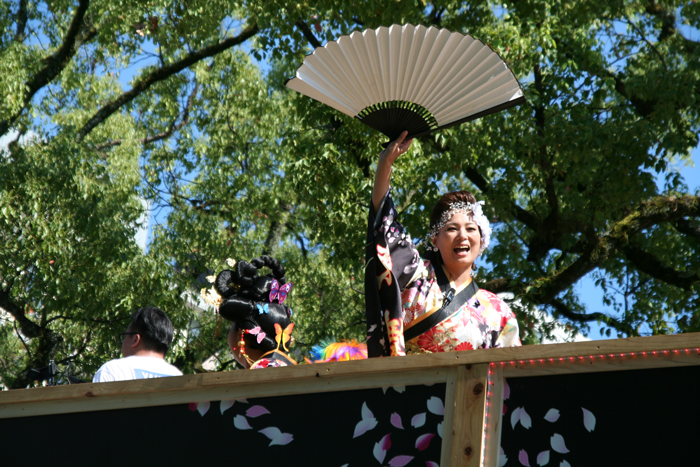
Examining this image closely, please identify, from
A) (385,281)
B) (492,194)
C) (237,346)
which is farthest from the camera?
(492,194)

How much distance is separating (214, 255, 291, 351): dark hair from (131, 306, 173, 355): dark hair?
0.97 ft

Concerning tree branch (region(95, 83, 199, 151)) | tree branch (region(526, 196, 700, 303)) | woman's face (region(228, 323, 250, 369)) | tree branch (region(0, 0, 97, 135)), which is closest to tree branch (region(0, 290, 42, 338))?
tree branch (region(0, 0, 97, 135))

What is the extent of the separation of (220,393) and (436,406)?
0.60 m

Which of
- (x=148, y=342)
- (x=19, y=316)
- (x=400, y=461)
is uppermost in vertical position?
(x=19, y=316)

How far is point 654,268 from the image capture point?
7188mm

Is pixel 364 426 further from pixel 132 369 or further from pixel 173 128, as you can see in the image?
pixel 173 128

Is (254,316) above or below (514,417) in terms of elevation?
above

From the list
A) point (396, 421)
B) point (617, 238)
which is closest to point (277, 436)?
point (396, 421)

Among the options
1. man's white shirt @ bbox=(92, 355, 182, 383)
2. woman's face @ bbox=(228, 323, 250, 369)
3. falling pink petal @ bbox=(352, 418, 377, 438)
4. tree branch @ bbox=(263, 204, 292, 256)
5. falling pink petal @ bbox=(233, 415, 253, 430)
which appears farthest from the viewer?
tree branch @ bbox=(263, 204, 292, 256)

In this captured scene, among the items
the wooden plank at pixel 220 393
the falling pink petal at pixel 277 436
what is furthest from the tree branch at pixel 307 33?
the falling pink petal at pixel 277 436

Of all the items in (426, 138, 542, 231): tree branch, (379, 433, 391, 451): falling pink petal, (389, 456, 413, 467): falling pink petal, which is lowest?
(389, 456, 413, 467): falling pink petal

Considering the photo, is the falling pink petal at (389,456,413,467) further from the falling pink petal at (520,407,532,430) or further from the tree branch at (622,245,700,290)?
the tree branch at (622,245,700,290)

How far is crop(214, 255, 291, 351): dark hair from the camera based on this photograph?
142 inches

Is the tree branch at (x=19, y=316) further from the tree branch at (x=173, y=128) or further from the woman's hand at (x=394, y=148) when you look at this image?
the woman's hand at (x=394, y=148)
